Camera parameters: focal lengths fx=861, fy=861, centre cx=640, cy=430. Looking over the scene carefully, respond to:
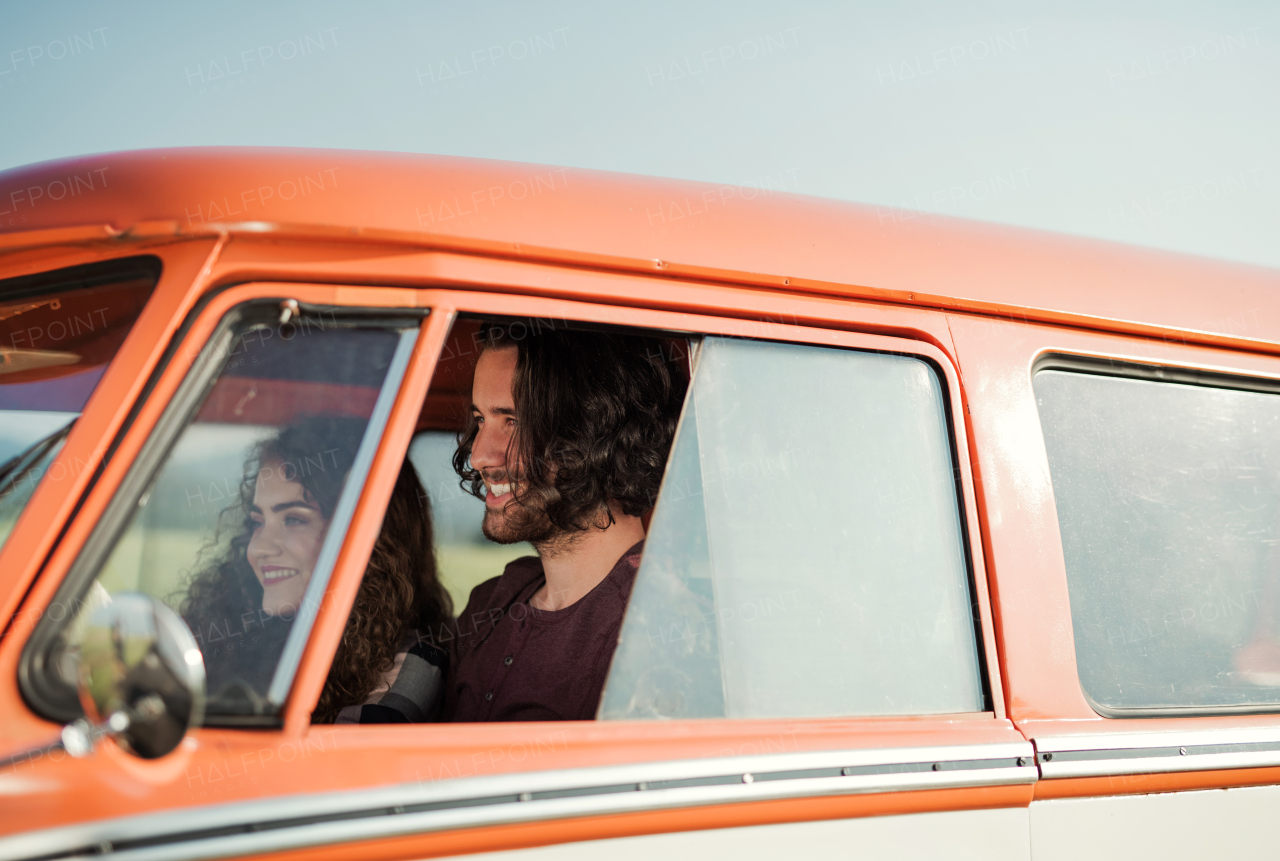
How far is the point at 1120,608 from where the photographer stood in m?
1.75

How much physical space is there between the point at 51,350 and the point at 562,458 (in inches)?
43.5

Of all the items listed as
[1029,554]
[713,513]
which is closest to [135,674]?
[713,513]

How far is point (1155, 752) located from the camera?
1.65 meters

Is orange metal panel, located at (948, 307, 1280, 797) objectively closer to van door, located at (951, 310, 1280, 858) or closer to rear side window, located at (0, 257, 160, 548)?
van door, located at (951, 310, 1280, 858)

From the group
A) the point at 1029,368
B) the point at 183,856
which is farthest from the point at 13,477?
the point at 1029,368

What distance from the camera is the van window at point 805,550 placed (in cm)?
152

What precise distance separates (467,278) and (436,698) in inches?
54.9

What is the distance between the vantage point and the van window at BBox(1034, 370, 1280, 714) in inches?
68.4

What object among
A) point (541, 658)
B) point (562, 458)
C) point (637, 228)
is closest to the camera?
point (637, 228)

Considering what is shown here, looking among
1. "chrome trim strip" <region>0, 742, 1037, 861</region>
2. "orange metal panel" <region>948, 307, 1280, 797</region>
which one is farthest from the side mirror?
"orange metal panel" <region>948, 307, 1280, 797</region>

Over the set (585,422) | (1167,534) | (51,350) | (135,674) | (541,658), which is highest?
(585,422)

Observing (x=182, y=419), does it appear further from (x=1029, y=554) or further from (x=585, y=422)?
(x=1029, y=554)

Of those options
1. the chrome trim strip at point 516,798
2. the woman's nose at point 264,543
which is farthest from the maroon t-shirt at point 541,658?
the woman's nose at point 264,543

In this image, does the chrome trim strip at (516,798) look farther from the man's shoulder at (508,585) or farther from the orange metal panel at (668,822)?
the man's shoulder at (508,585)
